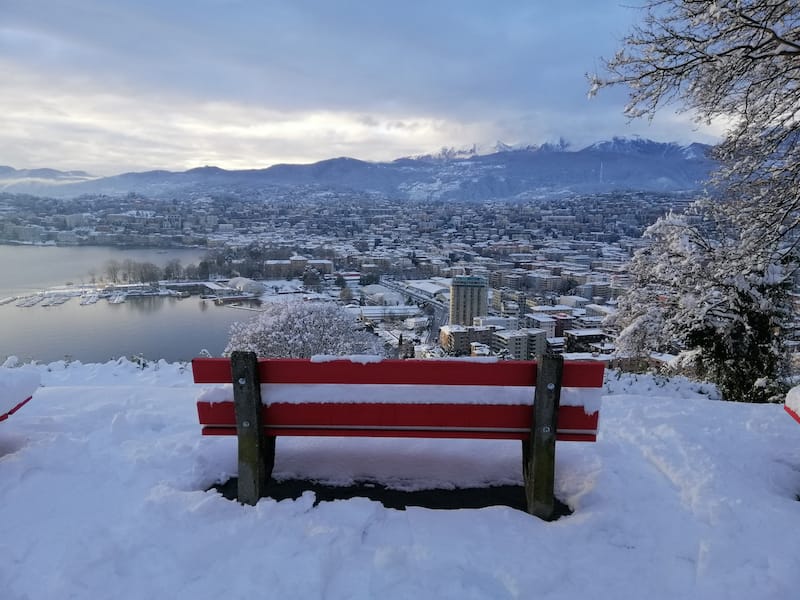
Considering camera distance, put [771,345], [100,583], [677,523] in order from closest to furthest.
A: [100,583] → [677,523] → [771,345]

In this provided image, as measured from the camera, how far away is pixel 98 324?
25.2 metres

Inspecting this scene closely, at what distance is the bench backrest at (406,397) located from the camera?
209 cm

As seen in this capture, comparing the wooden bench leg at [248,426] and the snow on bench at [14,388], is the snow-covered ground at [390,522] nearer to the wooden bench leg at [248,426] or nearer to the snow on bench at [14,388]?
the wooden bench leg at [248,426]

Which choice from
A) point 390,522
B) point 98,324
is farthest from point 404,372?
point 98,324

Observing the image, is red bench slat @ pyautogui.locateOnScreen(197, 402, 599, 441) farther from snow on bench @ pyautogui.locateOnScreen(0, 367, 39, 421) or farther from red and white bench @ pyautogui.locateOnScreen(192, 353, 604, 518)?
snow on bench @ pyautogui.locateOnScreen(0, 367, 39, 421)

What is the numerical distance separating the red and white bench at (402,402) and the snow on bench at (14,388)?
112 cm

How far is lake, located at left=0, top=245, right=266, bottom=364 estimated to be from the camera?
19750 millimetres

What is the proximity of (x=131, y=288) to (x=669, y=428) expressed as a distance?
39127 mm

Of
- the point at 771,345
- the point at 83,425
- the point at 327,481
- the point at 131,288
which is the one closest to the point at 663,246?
the point at 771,345

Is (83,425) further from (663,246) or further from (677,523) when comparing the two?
(663,246)

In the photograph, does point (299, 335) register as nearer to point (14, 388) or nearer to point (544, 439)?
point (14, 388)

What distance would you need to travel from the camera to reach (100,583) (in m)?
1.71

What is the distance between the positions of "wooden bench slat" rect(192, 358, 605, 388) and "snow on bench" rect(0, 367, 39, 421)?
116 centimetres

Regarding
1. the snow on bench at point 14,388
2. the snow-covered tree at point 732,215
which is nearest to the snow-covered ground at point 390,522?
the snow on bench at point 14,388
